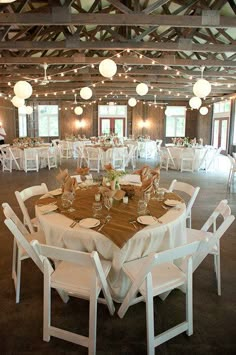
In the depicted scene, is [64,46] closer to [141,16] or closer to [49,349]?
[141,16]

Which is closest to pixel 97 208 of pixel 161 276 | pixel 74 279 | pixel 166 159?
pixel 74 279

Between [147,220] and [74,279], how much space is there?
0.74 metres

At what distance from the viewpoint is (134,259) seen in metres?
2.29

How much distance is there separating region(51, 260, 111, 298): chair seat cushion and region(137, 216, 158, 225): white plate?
423 millimetres

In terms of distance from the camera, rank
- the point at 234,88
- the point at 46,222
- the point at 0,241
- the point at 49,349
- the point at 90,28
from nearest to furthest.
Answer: the point at 49,349, the point at 46,222, the point at 0,241, the point at 90,28, the point at 234,88

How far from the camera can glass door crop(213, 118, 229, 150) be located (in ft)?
48.2

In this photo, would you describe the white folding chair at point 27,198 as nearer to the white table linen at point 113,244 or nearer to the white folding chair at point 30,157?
the white table linen at point 113,244

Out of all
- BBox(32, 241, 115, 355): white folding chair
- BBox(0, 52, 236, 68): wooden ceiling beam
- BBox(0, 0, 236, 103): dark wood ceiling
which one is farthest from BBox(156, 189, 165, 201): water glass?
BBox(0, 52, 236, 68): wooden ceiling beam

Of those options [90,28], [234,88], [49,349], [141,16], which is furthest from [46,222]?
[234,88]

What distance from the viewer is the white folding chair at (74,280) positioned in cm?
175

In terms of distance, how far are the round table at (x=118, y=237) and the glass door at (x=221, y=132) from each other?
1311 centimetres

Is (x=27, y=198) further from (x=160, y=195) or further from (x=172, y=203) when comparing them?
(x=172, y=203)

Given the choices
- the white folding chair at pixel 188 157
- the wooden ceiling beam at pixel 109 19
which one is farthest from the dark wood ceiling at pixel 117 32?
the white folding chair at pixel 188 157

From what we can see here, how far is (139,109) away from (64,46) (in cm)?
1181
